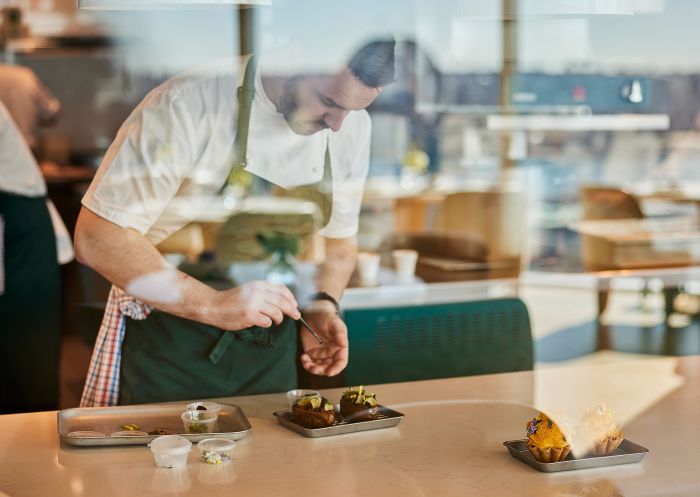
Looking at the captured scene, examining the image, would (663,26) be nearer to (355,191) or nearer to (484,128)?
(484,128)

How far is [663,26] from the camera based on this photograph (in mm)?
4645

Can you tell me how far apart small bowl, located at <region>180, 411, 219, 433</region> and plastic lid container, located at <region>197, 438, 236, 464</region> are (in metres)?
0.11

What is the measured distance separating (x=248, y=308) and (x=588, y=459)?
0.92 metres

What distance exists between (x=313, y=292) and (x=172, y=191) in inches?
20.2

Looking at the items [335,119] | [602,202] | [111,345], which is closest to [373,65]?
[335,119]

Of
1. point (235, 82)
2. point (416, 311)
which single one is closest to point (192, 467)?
point (235, 82)

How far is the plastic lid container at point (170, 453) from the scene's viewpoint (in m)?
1.59

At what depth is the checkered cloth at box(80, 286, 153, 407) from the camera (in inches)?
86.4

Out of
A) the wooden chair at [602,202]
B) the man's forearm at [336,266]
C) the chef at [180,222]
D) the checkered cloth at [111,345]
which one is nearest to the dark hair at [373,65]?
the chef at [180,222]

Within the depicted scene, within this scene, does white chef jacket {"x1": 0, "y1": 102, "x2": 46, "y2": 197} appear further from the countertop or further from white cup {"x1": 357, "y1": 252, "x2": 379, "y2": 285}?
the countertop

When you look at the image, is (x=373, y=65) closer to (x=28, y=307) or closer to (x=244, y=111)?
(x=244, y=111)

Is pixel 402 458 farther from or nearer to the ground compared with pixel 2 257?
nearer to the ground

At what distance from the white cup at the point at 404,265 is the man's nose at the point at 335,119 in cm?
150

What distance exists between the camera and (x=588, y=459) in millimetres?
1597
